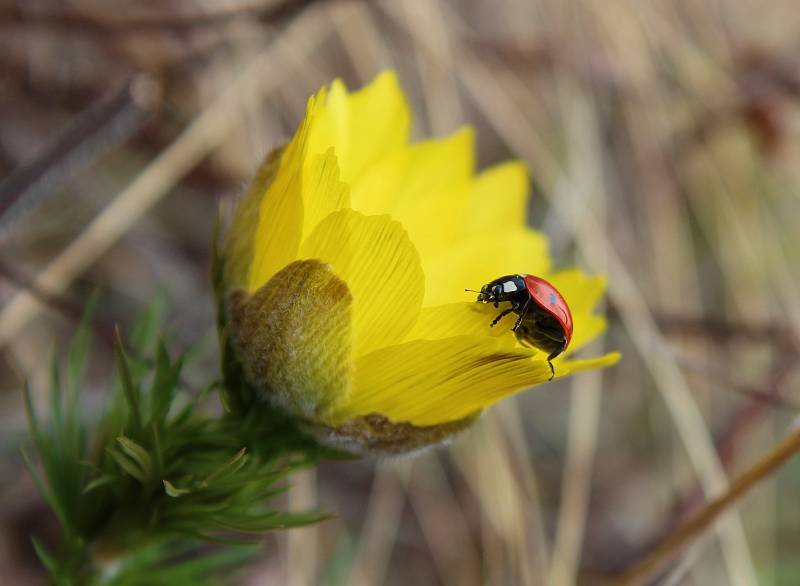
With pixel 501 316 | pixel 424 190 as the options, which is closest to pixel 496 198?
pixel 424 190

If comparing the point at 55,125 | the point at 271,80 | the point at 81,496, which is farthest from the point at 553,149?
the point at 81,496

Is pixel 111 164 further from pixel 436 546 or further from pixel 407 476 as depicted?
pixel 436 546

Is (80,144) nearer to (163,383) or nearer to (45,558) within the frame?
(163,383)

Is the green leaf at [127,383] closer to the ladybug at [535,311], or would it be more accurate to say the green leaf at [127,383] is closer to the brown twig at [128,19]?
the ladybug at [535,311]

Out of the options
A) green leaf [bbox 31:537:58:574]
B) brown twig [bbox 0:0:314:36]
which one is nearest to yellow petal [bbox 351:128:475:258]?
green leaf [bbox 31:537:58:574]

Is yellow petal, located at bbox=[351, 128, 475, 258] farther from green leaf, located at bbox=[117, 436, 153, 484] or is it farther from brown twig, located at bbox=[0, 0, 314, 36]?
brown twig, located at bbox=[0, 0, 314, 36]

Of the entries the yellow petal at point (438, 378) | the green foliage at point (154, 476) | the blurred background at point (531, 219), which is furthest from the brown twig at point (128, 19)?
the yellow petal at point (438, 378)
